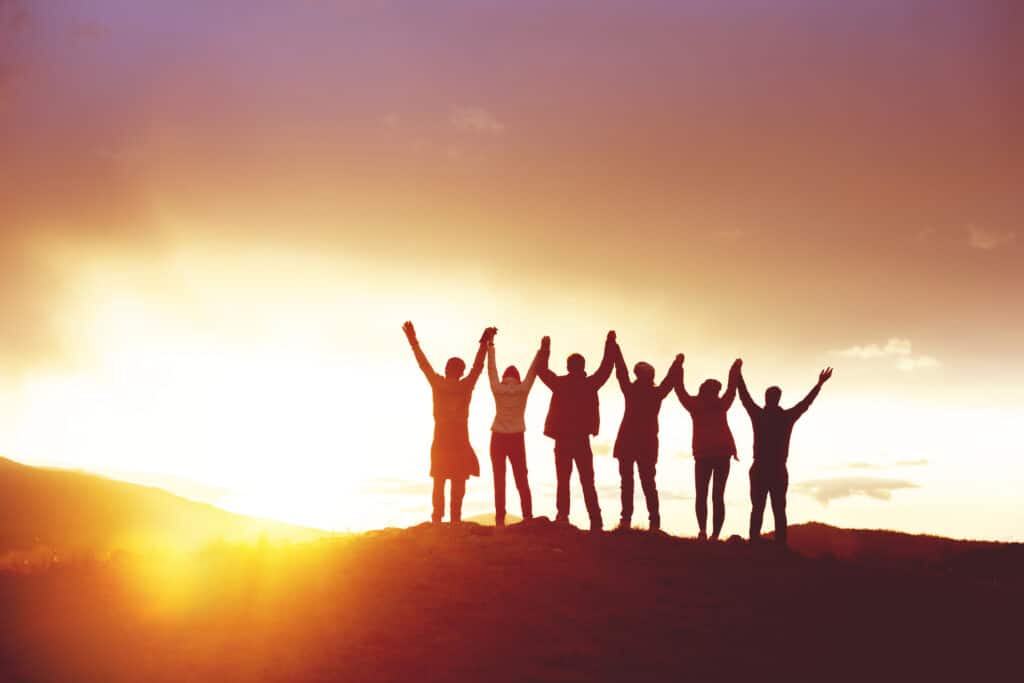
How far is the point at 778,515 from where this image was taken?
19.2 metres

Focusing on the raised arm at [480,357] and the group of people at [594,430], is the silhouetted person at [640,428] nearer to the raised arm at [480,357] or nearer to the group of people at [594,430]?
the group of people at [594,430]

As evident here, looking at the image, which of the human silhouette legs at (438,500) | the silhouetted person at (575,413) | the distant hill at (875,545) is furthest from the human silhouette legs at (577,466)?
the distant hill at (875,545)

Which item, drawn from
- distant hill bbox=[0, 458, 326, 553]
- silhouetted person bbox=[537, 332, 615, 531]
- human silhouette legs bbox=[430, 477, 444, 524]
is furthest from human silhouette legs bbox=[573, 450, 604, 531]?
distant hill bbox=[0, 458, 326, 553]

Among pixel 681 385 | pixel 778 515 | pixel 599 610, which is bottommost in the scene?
pixel 599 610

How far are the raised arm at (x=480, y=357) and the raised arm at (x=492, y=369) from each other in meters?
0.11

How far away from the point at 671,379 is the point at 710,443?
1.42 m

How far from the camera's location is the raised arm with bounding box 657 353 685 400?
18.3 m

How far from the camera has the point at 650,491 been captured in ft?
60.1

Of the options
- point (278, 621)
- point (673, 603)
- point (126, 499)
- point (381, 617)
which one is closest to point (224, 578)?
point (278, 621)

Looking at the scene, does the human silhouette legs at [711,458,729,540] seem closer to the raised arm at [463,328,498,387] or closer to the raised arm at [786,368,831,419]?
the raised arm at [786,368,831,419]

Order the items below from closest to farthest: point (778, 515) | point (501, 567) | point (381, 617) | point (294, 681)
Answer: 1. point (294, 681)
2. point (381, 617)
3. point (501, 567)
4. point (778, 515)

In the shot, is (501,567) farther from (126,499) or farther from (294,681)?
(126,499)

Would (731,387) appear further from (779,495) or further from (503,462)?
(503,462)

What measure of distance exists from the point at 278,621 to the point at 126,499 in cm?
10869
